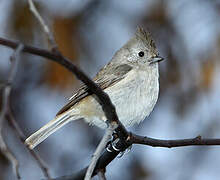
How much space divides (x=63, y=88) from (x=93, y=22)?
1.20 metres

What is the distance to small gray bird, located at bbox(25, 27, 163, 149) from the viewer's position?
3611mm

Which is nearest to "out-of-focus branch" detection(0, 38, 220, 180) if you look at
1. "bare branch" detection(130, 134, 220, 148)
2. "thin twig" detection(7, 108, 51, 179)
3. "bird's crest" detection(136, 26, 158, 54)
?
"bare branch" detection(130, 134, 220, 148)

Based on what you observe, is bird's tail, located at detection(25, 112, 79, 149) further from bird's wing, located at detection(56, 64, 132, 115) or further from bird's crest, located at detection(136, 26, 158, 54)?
bird's crest, located at detection(136, 26, 158, 54)

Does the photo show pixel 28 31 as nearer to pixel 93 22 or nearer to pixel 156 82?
pixel 93 22

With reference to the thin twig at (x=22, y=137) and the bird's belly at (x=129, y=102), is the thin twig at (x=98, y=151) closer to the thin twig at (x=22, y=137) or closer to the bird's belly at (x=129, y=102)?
the thin twig at (x=22, y=137)

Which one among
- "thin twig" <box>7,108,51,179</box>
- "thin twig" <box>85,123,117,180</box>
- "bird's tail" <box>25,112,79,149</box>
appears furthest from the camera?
"bird's tail" <box>25,112,79,149</box>

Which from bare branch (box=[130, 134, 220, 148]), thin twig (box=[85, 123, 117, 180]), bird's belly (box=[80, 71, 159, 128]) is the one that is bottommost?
bird's belly (box=[80, 71, 159, 128])

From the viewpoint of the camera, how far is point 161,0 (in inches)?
208

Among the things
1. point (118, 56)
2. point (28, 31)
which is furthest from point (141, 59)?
point (28, 31)

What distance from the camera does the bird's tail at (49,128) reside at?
11.7 feet

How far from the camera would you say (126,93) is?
3656 millimetres

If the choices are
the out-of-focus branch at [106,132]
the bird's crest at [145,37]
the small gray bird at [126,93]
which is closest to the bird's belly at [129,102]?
the small gray bird at [126,93]

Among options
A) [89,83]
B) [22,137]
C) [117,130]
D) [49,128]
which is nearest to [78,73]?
[89,83]

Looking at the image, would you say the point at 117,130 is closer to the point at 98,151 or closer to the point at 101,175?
the point at 101,175
